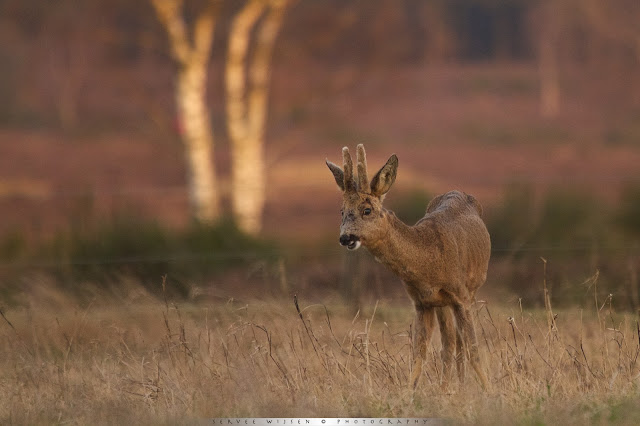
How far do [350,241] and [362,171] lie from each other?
1.46 feet

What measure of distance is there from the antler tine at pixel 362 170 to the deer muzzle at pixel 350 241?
35cm

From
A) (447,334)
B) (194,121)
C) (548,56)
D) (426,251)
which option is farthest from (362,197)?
(548,56)

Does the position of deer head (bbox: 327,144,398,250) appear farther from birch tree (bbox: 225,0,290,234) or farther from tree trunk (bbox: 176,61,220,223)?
birch tree (bbox: 225,0,290,234)

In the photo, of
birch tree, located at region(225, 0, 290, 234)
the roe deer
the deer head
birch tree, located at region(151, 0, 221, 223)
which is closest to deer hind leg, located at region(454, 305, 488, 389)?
the roe deer

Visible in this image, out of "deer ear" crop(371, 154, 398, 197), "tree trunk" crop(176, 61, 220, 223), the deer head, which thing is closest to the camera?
the deer head

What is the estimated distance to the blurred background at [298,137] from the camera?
48.3 ft

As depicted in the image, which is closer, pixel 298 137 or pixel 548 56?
pixel 298 137

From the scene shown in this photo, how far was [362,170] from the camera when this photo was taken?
24.0ft

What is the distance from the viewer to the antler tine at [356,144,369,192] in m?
7.30

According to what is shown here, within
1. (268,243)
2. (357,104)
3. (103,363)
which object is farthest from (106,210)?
(103,363)

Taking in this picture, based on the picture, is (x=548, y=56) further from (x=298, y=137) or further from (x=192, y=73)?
(x=192, y=73)

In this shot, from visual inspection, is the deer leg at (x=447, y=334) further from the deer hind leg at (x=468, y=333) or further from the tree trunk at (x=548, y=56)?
the tree trunk at (x=548, y=56)

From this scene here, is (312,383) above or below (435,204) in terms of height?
below

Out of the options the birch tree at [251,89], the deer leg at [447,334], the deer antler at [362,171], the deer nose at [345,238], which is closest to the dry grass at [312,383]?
the deer leg at [447,334]
